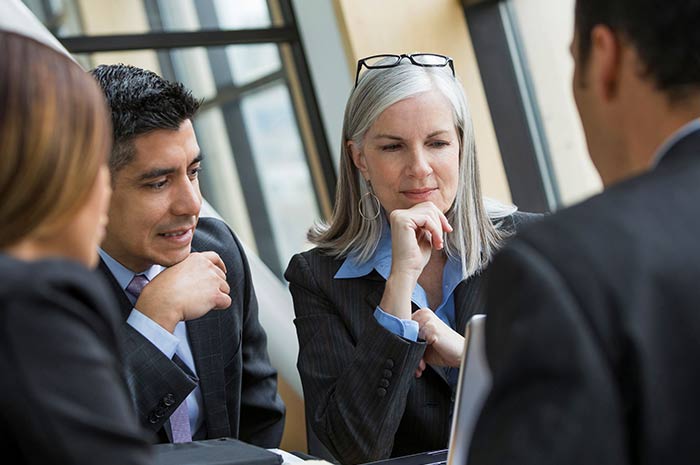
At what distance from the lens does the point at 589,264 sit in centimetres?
95

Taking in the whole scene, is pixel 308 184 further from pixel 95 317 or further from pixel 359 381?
pixel 95 317

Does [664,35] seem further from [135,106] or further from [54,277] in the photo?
[135,106]

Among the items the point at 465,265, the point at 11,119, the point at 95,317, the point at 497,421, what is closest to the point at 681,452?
the point at 497,421

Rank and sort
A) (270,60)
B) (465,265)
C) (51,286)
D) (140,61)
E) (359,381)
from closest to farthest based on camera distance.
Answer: (51,286) < (359,381) < (465,265) < (140,61) < (270,60)

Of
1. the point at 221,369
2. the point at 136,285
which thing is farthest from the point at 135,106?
the point at 221,369

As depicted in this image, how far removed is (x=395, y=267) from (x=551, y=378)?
1.34m

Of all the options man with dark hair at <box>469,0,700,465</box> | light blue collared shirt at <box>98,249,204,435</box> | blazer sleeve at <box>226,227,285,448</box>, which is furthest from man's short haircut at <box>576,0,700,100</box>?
blazer sleeve at <box>226,227,285,448</box>

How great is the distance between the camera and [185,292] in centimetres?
222

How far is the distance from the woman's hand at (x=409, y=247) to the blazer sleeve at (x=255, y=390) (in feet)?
1.92

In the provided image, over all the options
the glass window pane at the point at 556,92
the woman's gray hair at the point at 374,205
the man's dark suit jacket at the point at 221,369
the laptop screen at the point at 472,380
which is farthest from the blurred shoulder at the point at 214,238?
the glass window pane at the point at 556,92

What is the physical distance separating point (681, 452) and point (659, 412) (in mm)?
49

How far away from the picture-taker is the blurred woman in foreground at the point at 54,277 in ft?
2.96

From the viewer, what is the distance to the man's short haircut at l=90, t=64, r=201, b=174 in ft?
7.69

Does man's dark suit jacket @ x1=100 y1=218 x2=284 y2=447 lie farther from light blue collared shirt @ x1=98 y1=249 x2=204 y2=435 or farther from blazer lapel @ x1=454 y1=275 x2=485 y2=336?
blazer lapel @ x1=454 y1=275 x2=485 y2=336
